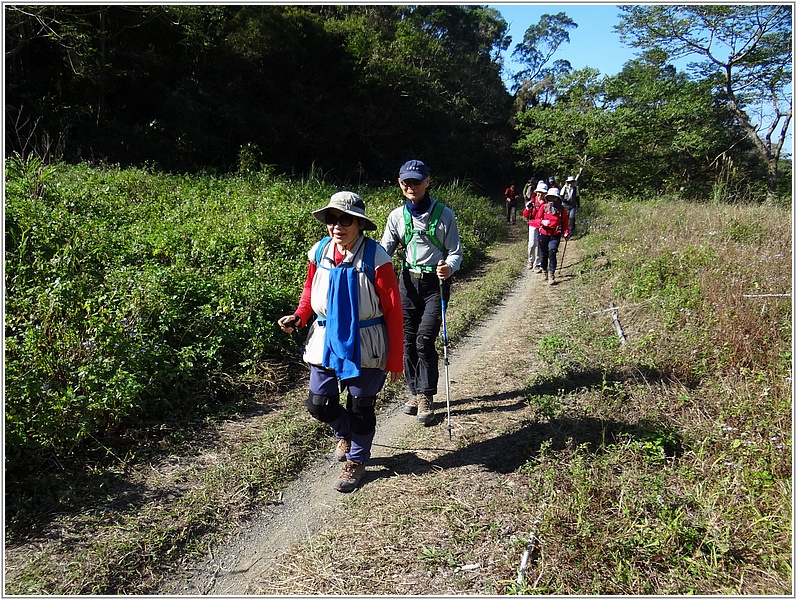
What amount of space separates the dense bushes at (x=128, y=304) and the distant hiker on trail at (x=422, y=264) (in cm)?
162

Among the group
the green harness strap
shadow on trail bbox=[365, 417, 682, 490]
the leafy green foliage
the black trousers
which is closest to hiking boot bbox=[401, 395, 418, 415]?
the black trousers

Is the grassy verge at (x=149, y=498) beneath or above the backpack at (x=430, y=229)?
beneath

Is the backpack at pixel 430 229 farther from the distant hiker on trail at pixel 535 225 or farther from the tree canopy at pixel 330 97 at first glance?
the tree canopy at pixel 330 97

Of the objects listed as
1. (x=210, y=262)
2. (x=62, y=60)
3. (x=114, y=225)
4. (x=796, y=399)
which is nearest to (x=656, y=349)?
(x=796, y=399)

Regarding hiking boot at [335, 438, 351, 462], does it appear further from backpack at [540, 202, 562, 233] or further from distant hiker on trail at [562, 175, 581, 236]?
distant hiker on trail at [562, 175, 581, 236]

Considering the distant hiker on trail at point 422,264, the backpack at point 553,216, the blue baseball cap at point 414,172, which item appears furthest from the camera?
the backpack at point 553,216

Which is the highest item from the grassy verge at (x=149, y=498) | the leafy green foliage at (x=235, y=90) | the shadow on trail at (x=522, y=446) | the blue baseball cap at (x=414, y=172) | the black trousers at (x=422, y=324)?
the leafy green foliage at (x=235, y=90)

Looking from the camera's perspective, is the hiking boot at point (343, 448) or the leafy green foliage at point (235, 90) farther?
the leafy green foliage at point (235, 90)

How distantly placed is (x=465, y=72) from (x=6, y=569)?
33.7 meters

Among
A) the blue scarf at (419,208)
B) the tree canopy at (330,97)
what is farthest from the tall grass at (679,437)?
the tree canopy at (330,97)

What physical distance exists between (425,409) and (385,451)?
607 mm

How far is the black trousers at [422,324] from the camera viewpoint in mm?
4633

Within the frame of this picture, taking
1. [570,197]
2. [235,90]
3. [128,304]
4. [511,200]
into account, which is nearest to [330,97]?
[235,90]

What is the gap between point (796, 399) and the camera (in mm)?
3680
